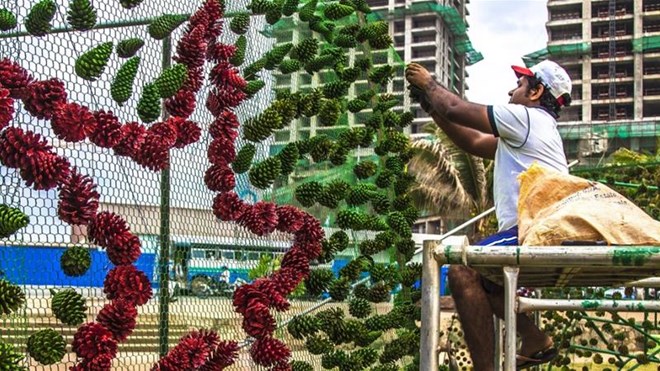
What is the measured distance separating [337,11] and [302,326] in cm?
158

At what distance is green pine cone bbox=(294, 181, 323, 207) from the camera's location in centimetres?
392

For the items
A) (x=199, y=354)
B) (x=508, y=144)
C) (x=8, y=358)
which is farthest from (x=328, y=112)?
(x=8, y=358)

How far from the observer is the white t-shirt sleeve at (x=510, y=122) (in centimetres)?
346

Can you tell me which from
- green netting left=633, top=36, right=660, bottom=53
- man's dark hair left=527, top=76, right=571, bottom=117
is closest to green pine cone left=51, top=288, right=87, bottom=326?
man's dark hair left=527, top=76, right=571, bottom=117

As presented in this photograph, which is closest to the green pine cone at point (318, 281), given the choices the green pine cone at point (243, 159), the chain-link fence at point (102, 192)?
the chain-link fence at point (102, 192)

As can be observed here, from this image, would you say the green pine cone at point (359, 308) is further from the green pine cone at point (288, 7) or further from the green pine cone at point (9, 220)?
the green pine cone at point (9, 220)

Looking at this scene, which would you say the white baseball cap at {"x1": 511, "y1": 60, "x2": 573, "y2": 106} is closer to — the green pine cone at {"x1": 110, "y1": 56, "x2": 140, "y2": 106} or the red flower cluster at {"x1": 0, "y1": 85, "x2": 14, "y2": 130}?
the green pine cone at {"x1": 110, "y1": 56, "x2": 140, "y2": 106}

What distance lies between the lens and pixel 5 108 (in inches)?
93.1

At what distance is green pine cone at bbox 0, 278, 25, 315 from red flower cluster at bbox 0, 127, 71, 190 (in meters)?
0.30

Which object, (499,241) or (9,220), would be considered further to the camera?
(499,241)

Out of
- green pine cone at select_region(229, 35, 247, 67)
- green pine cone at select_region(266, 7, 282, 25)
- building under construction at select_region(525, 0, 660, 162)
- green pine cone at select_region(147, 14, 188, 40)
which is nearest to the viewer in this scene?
green pine cone at select_region(147, 14, 188, 40)

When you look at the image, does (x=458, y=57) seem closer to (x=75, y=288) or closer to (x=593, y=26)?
(x=593, y=26)

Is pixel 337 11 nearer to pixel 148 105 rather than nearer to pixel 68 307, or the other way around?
pixel 148 105

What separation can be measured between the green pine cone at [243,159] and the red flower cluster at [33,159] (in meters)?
1.04
